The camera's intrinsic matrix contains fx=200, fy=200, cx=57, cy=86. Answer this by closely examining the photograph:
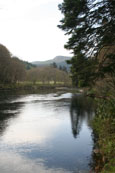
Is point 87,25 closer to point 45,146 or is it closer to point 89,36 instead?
point 89,36

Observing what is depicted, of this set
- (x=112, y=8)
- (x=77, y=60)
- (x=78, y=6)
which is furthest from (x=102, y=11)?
(x=77, y=60)

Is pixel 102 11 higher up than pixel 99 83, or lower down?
higher up

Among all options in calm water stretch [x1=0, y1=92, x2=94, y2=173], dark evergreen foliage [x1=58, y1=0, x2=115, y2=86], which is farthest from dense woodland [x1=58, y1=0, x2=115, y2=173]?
calm water stretch [x1=0, y1=92, x2=94, y2=173]

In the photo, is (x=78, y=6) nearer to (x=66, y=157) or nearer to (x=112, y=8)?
(x=112, y=8)

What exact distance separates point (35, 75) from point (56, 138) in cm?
10286

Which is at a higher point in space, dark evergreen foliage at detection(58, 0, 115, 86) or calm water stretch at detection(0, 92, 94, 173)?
dark evergreen foliage at detection(58, 0, 115, 86)

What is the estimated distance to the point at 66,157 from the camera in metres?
12.2

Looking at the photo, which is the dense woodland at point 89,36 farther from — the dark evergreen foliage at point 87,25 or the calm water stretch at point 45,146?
the calm water stretch at point 45,146

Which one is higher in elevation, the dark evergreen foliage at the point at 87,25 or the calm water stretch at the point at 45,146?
the dark evergreen foliage at the point at 87,25

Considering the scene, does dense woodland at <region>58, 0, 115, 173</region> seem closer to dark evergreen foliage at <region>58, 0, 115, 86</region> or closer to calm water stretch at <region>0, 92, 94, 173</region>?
dark evergreen foliage at <region>58, 0, 115, 86</region>

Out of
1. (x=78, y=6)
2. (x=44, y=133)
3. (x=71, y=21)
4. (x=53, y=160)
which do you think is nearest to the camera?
(x=78, y=6)

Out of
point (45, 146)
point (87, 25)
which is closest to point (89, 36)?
point (87, 25)

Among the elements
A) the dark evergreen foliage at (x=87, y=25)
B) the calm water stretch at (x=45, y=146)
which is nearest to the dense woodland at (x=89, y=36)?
the dark evergreen foliage at (x=87, y=25)

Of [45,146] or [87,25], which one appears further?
[45,146]
